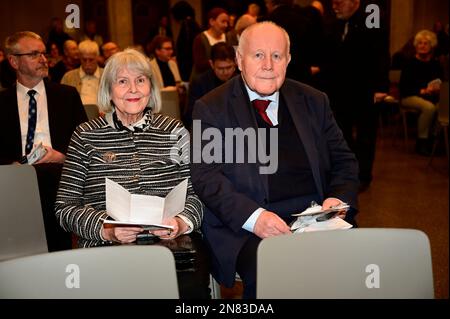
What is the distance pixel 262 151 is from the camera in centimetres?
236

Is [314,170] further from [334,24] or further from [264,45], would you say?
[334,24]

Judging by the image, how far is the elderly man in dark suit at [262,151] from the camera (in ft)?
7.63

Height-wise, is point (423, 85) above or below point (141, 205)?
above

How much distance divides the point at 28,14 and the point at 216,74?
1492 millimetres

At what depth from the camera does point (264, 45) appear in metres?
2.41

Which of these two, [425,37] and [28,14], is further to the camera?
[425,37]

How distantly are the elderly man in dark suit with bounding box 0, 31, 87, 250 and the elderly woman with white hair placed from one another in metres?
0.73

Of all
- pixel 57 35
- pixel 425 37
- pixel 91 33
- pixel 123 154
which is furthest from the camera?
pixel 91 33

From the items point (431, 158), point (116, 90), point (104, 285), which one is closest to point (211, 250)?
point (116, 90)

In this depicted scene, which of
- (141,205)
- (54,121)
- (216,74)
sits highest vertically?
(216,74)

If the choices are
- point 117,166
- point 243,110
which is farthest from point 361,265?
point 117,166

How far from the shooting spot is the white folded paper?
7.02 feet

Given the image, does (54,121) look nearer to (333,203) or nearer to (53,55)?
(333,203)

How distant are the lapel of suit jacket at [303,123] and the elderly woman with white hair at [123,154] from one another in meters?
0.47
